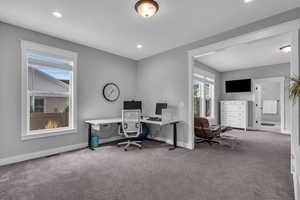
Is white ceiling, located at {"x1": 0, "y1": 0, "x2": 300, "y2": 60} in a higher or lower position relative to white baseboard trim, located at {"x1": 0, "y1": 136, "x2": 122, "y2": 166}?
higher

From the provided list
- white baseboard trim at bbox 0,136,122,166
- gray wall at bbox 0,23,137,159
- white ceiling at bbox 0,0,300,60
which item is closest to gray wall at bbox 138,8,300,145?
white ceiling at bbox 0,0,300,60

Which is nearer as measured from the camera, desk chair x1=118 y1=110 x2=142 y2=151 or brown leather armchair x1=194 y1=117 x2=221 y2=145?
desk chair x1=118 y1=110 x2=142 y2=151

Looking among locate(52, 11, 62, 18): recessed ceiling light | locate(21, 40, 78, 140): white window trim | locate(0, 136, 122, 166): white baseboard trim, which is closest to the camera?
locate(52, 11, 62, 18): recessed ceiling light

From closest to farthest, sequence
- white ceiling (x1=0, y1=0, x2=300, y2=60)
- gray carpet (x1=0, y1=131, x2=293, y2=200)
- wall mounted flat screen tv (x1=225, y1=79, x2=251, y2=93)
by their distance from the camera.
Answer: gray carpet (x1=0, y1=131, x2=293, y2=200)
white ceiling (x1=0, y1=0, x2=300, y2=60)
wall mounted flat screen tv (x1=225, y1=79, x2=251, y2=93)

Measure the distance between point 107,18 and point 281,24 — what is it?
3.07 metres

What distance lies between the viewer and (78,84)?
3.71 metres

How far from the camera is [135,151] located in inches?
137

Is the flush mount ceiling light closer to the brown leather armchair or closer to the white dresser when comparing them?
the brown leather armchair

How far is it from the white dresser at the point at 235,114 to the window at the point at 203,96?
0.62m

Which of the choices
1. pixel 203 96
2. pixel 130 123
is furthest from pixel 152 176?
pixel 203 96

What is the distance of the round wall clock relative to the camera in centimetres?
427

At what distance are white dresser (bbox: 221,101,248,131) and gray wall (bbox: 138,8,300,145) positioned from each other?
3.74m

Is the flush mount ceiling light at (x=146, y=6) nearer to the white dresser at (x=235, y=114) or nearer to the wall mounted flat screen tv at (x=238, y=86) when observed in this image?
the white dresser at (x=235, y=114)

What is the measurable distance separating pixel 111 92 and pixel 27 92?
2.00m
